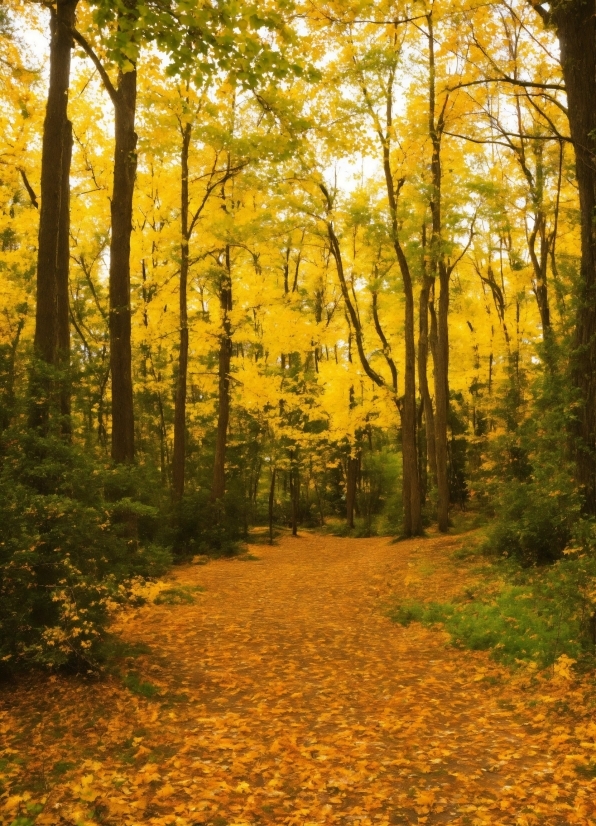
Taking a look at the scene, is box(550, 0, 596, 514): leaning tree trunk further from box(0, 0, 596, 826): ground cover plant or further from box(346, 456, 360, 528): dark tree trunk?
box(346, 456, 360, 528): dark tree trunk

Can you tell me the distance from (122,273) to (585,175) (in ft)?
23.1

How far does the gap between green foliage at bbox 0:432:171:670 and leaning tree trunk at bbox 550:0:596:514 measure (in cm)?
483

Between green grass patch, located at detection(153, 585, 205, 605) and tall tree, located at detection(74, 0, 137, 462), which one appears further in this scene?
tall tree, located at detection(74, 0, 137, 462)

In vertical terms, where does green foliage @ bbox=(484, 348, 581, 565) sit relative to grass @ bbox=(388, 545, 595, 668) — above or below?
above

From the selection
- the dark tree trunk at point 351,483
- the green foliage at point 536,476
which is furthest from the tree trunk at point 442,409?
the dark tree trunk at point 351,483

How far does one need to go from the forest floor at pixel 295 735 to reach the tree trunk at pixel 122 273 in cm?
308

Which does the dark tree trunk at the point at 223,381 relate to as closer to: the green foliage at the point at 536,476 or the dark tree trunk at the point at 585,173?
the green foliage at the point at 536,476

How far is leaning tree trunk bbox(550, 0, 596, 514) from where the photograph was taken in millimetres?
6129

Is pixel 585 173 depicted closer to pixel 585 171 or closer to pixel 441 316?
pixel 585 171

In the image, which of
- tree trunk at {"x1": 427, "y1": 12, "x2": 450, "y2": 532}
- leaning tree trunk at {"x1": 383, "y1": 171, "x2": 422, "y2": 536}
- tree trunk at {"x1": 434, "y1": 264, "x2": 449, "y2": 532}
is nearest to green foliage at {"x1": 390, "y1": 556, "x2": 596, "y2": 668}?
tree trunk at {"x1": 434, "y1": 264, "x2": 449, "y2": 532}

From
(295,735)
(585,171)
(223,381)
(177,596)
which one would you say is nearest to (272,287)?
(223,381)

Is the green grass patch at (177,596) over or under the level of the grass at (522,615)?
under

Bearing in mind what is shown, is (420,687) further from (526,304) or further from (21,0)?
(526,304)

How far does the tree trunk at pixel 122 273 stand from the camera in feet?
32.1
